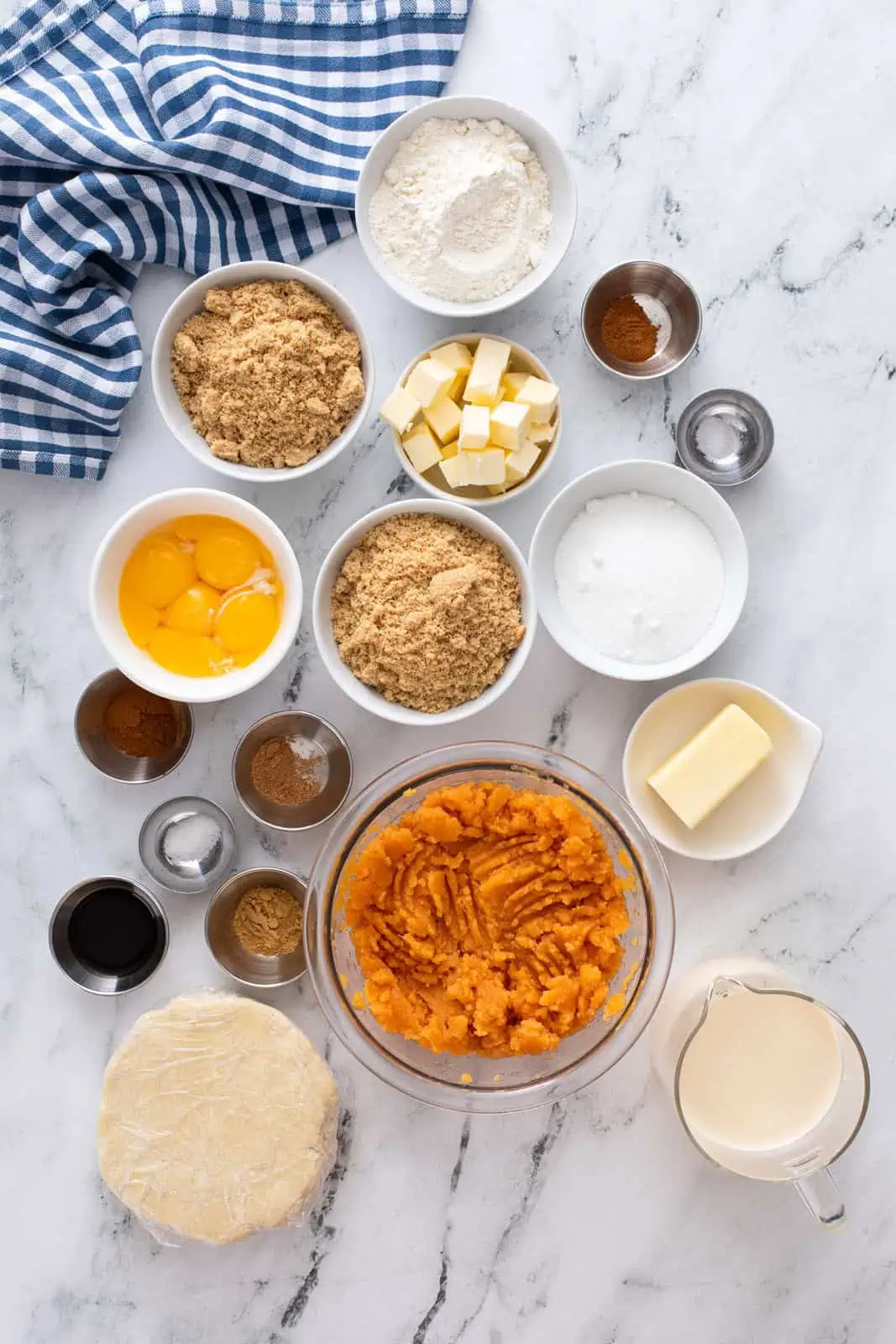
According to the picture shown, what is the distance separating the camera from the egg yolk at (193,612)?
2.22 m

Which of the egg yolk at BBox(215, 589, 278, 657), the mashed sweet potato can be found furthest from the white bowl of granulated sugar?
the mashed sweet potato

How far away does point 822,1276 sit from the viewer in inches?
94.3

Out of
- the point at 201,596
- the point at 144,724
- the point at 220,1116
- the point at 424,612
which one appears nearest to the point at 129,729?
the point at 144,724

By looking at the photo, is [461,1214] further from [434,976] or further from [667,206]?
[667,206]

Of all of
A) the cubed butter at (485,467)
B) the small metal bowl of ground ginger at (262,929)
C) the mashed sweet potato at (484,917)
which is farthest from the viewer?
the small metal bowl of ground ginger at (262,929)

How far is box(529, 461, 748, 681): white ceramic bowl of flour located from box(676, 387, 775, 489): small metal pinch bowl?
120 mm

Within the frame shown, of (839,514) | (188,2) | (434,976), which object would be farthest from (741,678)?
(188,2)

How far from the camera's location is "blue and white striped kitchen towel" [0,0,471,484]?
2236 millimetres

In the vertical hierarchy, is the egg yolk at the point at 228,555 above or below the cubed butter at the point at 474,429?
below

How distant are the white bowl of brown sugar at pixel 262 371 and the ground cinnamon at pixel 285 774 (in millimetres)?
626

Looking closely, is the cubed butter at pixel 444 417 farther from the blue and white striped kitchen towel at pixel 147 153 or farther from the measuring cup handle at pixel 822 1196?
the measuring cup handle at pixel 822 1196

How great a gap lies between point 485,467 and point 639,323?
54cm

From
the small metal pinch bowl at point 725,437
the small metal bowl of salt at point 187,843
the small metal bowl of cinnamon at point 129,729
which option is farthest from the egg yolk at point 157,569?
the small metal pinch bowl at point 725,437

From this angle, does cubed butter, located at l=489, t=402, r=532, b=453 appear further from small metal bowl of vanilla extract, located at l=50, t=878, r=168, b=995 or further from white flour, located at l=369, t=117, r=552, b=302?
small metal bowl of vanilla extract, located at l=50, t=878, r=168, b=995
